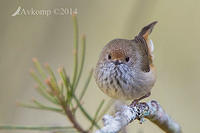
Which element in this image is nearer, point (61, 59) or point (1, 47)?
point (1, 47)

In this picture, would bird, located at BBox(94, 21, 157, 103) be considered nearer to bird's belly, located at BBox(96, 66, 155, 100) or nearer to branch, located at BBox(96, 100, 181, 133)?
bird's belly, located at BBox(96, 66, 155, 100)

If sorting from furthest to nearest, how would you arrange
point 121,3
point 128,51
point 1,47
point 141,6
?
point 121,3 → point 128,51 → point 1,47 → point 141,6

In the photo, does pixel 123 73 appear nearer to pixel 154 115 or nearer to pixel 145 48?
pixel 145 48

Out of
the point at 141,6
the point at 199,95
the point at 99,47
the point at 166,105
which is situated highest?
the point at 141,6

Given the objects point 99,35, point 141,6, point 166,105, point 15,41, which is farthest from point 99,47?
point 141,6

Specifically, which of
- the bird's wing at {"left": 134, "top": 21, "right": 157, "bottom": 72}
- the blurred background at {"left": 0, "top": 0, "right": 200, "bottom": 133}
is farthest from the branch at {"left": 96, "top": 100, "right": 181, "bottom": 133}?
the blurred background at {"left": 0, "top": 0, "right": 200, "bottom": 133}

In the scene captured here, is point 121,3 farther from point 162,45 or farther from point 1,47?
point 1,47

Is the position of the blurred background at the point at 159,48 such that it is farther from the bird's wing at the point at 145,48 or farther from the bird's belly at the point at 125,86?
the bird's belly at the point at 125,86

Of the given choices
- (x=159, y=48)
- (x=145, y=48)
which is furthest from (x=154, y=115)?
(x=159, y=48)

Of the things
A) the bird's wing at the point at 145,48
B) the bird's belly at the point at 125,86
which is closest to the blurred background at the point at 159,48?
the bird's wing at the point at 145,48
